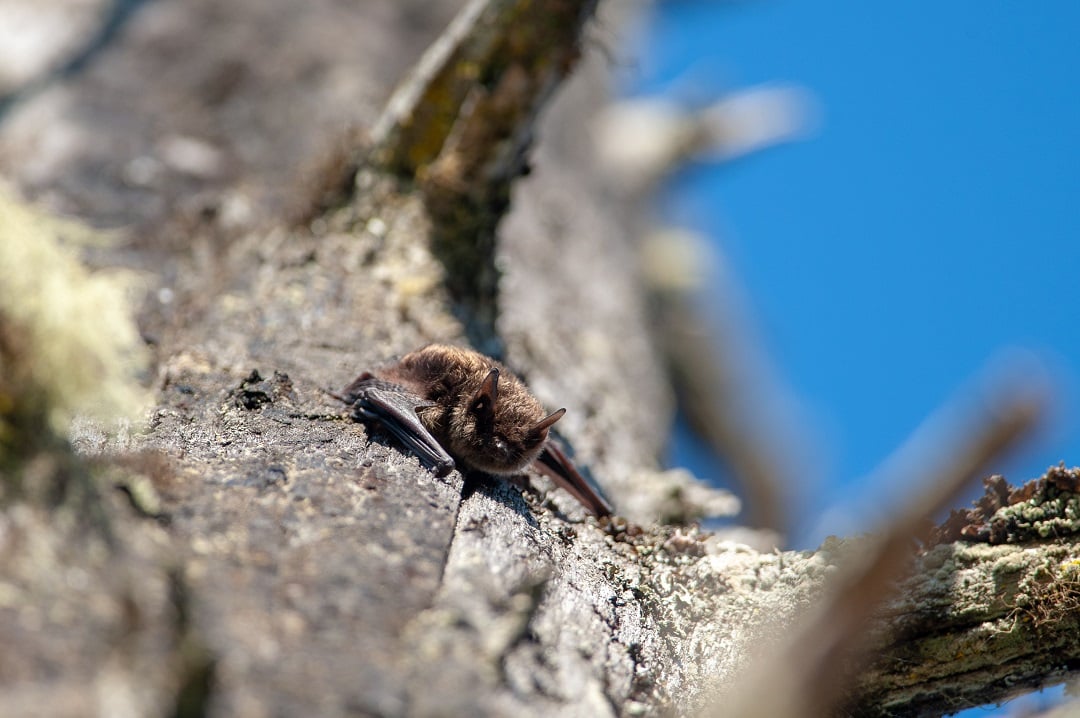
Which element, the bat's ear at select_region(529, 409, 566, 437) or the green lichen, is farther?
the bat's ear at select_region(529, 409, 566, 437)

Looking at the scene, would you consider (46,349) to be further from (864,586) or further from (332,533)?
(864,586)

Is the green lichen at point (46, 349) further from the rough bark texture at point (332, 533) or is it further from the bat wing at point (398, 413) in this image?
the bat wing at point (398, 413)

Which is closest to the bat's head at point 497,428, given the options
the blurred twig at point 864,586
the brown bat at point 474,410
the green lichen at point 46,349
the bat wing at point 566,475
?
the brown bat at point 474,410

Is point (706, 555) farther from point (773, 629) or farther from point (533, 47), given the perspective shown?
point (533, 47)

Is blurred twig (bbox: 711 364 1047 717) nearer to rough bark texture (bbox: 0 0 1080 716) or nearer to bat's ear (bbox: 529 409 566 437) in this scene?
rough bark texture (bbox: 0 0 1080 716)

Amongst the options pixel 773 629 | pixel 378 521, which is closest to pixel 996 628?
pixel 773 629

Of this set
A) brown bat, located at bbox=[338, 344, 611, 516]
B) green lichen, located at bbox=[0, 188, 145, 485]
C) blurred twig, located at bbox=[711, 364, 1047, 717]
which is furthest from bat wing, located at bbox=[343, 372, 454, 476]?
blurred twig, located at bbox=[711, 364, 1047, 717]

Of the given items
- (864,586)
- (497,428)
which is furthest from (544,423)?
(864,586)
